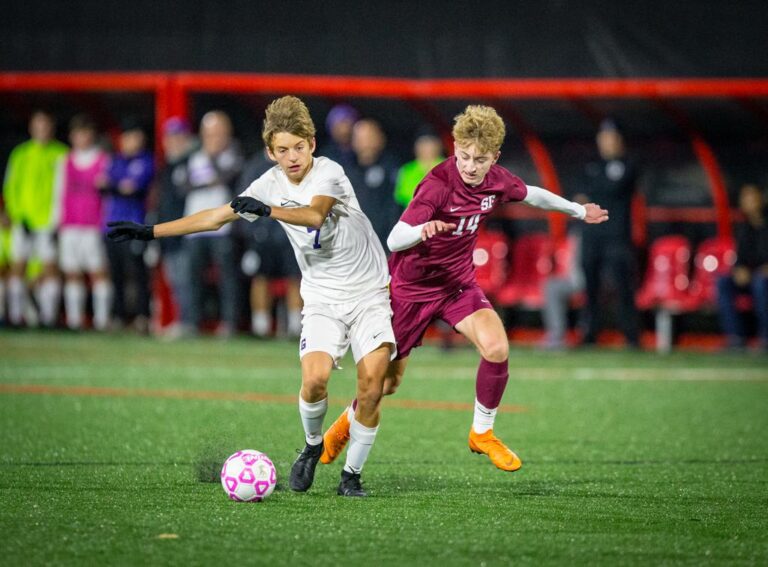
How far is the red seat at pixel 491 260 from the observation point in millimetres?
15664

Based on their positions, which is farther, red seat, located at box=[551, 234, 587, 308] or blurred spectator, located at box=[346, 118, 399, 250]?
red seat, located at box=[551, 234, 587, 308]

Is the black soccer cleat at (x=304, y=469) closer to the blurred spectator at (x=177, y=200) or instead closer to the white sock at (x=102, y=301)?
the blurred spectator at (x=177, y=200)

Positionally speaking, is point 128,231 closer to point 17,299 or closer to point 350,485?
point 350,485

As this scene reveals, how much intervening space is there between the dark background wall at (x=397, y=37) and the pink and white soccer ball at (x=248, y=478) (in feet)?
32.5

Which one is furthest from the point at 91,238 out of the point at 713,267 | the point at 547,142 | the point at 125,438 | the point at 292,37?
the point at 125,438

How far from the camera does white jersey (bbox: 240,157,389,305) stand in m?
6.54

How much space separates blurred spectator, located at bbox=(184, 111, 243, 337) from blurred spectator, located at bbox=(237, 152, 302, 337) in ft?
0.72

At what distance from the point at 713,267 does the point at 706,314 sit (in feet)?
2.00

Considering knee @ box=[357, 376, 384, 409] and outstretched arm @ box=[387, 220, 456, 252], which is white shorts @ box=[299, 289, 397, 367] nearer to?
knee @ box=[357, 376, 384, 409]

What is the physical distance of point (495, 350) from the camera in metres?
6.79

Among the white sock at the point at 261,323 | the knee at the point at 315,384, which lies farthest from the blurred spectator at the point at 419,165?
the knee at the point at 315,384

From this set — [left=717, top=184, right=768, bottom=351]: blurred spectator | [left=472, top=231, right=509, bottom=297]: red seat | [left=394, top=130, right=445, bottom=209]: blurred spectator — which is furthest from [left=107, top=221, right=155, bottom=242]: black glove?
[left=717, top=184, right=768, bottom=351]: blurred spectator

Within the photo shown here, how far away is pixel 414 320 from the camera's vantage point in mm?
7059

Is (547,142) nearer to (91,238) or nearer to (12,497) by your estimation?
(91,238)
